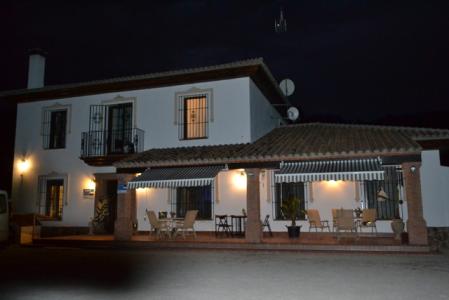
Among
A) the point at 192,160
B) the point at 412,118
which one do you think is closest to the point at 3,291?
the point at 192,160

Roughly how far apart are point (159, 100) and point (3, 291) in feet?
33.0

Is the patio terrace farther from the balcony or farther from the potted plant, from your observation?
the balcony

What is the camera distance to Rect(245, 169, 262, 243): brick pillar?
1230cm

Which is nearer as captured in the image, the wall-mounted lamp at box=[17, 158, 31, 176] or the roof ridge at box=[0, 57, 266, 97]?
the roof ridge at box=[0, 57, 266, 97]

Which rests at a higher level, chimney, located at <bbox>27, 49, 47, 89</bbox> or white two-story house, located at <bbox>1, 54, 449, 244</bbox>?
chimney, located at <bbox>27, 49, 47, 89</bbox>

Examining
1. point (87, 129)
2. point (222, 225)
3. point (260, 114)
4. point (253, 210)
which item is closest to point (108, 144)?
point (87, 129)

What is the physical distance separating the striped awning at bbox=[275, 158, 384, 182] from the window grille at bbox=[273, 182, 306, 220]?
311 cm

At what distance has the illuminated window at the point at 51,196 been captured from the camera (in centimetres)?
1680

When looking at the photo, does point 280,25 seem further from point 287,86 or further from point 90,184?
point 90,184

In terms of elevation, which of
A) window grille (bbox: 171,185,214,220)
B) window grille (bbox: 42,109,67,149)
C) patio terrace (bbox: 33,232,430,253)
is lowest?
patio terrace (bbox: 33,232,430,253)

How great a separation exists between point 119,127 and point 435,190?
12009 mm

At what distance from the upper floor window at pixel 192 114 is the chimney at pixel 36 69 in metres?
7.13

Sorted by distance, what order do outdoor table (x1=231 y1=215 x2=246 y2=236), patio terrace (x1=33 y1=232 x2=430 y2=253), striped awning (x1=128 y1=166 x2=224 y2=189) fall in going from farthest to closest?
outdoor table (x1=231 y1=215 x2=246 y2=236), striped awning (x1=128 y1=166 x2=224 y2=189), patio terrace (x1=33 y1=232 x2=430 y2=253)

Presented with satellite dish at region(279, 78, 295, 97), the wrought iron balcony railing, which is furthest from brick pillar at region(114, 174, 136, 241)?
satellite dish at region(279, 78, 295, 97)
